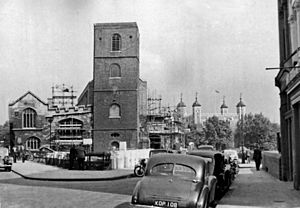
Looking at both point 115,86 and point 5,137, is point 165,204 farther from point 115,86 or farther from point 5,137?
point 5,137

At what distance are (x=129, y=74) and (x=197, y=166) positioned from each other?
6335 centimetres

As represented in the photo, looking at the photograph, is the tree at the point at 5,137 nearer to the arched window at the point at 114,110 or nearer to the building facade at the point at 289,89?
the arched window at the point at 114,110

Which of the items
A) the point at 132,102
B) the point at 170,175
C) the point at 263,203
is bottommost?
the point at 263,203

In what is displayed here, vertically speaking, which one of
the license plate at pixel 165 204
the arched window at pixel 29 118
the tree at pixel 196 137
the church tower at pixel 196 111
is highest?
the church tower at pixel 196 111

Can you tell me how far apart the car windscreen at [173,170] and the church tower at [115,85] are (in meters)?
60.7

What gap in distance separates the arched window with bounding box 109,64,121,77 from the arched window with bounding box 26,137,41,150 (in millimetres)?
15669

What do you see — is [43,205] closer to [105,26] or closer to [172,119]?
[105,26]

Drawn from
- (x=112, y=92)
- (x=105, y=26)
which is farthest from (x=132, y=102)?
(x=105, y=26)

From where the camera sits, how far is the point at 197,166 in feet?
40.9

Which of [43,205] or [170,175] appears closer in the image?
[170,175]

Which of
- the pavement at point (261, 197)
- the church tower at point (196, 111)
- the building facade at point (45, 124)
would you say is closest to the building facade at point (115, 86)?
the building facade at point (45, 124)

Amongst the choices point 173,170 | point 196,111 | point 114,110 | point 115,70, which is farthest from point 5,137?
point 196,111

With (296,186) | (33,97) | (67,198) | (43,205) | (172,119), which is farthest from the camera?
(172,119)

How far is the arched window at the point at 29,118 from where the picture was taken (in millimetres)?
79081
